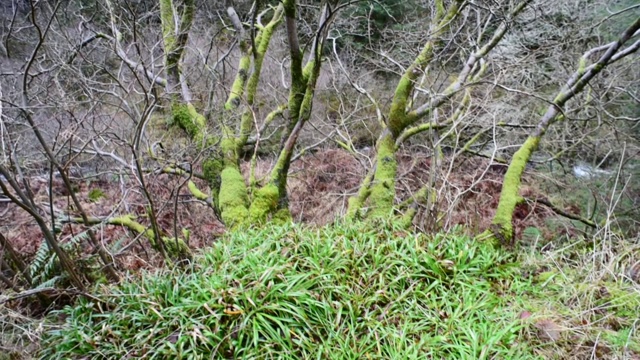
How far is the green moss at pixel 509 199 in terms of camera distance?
11.4 ft

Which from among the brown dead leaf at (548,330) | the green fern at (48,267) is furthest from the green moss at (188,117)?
the brown dead leaf at (548,330)

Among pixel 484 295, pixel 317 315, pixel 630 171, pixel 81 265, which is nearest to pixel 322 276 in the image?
pixel 317 315

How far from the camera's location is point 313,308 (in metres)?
2.50

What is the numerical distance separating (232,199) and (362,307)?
217cm

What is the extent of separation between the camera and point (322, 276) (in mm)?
2684

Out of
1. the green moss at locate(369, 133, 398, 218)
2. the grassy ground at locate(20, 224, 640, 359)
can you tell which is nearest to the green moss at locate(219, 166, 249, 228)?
the grassy ground at locate(20, 224, 640, 359)

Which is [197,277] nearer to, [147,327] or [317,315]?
[147,327]

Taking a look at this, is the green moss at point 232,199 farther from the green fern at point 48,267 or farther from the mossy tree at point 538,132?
Result: the mossy tree at point 538,132

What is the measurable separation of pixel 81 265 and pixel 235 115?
9.61 feet

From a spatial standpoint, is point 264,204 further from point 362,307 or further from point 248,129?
point 362,307

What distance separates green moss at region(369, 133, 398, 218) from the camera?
13.8 ft

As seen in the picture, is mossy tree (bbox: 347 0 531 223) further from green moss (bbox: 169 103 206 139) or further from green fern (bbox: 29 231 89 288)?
green fern (bbox: 29 231 89 288)

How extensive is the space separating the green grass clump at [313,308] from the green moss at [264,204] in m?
0.87

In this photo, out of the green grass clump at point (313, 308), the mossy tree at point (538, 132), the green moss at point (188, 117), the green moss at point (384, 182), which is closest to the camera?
the green grass clump at point (313, 308)
